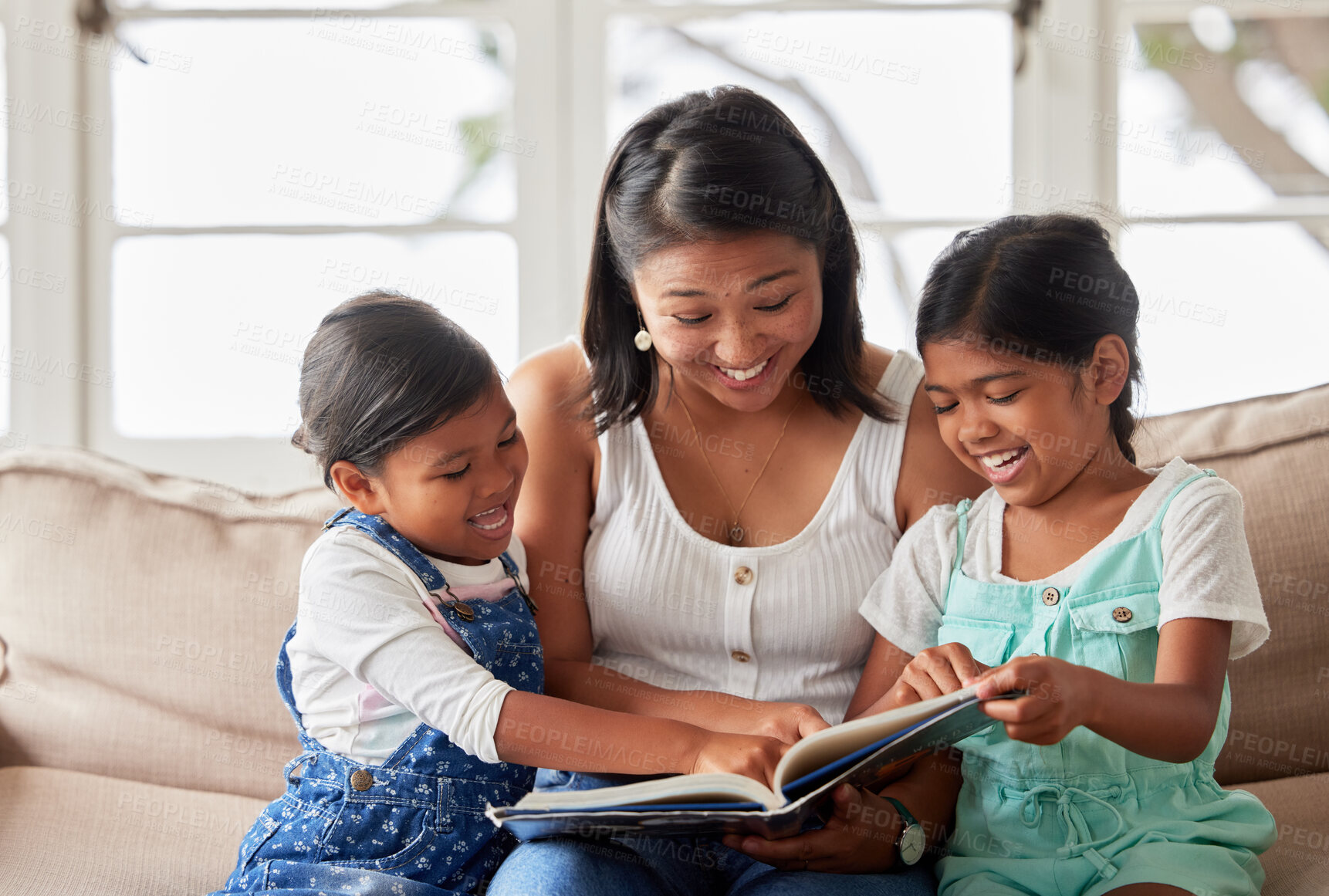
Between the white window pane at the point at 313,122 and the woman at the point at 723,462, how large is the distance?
0.96 metres

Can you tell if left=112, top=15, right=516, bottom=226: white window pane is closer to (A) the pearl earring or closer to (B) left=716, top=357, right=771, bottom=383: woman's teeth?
(A) the pearl earring

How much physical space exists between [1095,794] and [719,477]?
648 mm

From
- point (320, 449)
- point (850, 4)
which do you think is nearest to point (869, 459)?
point (320, 449)

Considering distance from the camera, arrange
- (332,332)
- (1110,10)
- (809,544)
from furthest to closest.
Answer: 1. (1110,10)
2. (809,544)
3. (332,332)

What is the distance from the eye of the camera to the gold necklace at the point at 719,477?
5.02 feet

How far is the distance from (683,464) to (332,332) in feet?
1.75

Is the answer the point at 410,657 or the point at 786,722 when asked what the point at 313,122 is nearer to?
the point at 410,657

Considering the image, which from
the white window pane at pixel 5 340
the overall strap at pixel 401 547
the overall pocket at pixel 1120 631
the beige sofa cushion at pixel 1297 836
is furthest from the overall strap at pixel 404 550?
the white window pane at pixel 5 340

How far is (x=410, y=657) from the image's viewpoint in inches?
47.2

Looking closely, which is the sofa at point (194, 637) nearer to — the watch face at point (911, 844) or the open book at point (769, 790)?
the watch face at point (911, 844)

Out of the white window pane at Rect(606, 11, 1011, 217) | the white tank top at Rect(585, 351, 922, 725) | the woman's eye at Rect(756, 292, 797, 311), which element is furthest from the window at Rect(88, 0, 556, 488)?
the woman's eye at Rect(756, 292, 797, 311)

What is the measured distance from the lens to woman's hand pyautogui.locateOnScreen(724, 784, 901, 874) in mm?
1188

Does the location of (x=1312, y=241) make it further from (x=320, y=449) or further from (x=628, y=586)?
(x=320, y=449)

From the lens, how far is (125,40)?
95.6 inches
